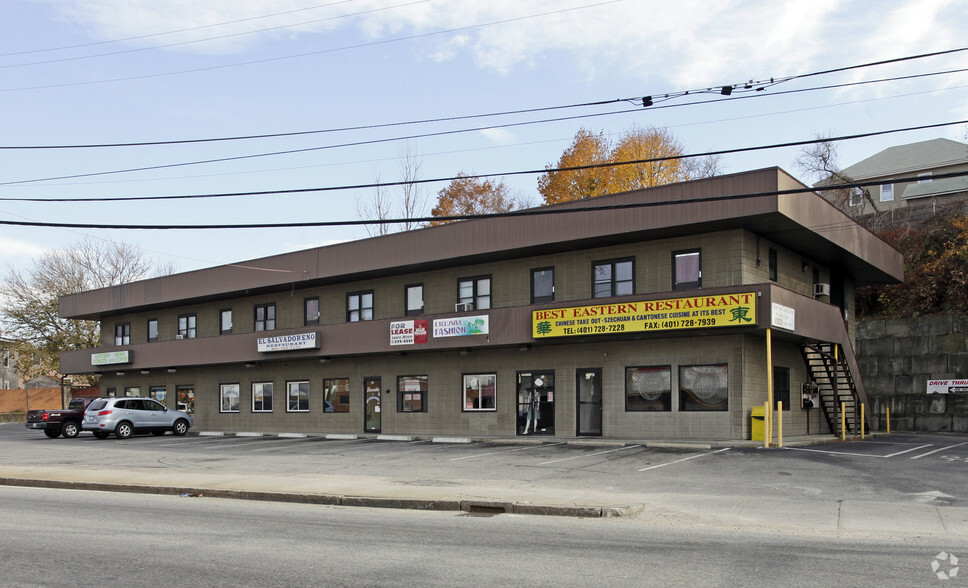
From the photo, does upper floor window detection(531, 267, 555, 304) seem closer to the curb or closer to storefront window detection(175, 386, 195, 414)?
the curb

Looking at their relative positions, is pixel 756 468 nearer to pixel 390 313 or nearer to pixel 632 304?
pixel 632 304

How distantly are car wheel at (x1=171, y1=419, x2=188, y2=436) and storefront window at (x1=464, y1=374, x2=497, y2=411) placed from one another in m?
14.8

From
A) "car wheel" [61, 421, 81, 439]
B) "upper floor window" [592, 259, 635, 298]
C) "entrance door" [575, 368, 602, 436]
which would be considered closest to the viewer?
"upper floor window" [592, 259, 635, 298]

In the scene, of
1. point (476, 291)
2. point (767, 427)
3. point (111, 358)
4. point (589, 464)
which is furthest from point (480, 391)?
point (111, 358)

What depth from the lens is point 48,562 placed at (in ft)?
28.5

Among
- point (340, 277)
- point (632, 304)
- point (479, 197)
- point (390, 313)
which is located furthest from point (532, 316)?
point (479, 197)

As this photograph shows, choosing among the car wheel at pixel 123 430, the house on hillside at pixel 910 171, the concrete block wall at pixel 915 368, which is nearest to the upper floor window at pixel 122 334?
the car wheel at pixel 123 430

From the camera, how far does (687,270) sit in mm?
24453

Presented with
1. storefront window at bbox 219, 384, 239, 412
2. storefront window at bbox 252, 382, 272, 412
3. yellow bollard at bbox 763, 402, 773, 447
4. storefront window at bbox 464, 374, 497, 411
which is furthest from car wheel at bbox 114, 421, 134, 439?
yellow bollard at bbox 763, 402, 773, 447

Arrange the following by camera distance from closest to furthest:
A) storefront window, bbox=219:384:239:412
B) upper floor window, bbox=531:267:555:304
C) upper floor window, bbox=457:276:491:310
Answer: upper floor window, bbox=531:267:555:304
upper floor window, bbox=457:276:491:310
storefront window, bbox=219:384:239:412

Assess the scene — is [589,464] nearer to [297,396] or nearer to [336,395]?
[336,395]

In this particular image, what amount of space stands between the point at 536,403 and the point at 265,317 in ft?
50.3

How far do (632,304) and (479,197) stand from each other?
36666 millimetres

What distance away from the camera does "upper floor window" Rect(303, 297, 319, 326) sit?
114 feet
